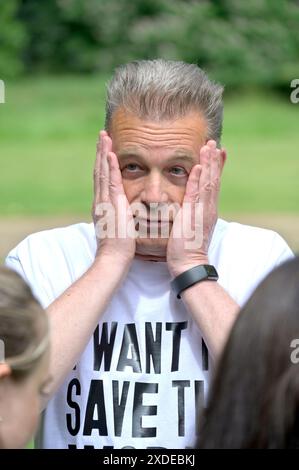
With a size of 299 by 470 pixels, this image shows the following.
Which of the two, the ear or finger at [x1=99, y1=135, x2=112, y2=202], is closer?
the ear

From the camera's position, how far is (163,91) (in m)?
2.80

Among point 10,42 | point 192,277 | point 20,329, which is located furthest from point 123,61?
point 20,329

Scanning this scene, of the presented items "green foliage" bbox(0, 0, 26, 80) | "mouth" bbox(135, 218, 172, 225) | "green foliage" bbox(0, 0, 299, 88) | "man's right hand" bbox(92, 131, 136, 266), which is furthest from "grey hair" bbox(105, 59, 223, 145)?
"green foliage" bbox(0, 0, 26, 80)

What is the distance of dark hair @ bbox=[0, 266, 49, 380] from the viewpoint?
194 centimetres

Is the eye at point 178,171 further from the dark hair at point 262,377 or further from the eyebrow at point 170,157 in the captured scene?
the dark hair at point 262,377

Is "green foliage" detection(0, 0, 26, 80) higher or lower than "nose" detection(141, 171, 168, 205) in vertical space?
higher

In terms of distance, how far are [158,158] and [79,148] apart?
653 inches

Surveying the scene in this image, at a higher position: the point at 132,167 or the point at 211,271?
the point at 132,167

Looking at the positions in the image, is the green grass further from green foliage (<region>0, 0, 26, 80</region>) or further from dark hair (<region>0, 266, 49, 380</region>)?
dark hair (<region>0, 266, 49, 380</region>)

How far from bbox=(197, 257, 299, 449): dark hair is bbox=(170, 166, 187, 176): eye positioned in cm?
111

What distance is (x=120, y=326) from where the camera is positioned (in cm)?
278

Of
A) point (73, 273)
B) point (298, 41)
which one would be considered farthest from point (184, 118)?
point (298, 41)

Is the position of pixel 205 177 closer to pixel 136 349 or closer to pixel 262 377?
pixel 136 349

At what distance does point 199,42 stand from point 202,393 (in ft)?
70.7
